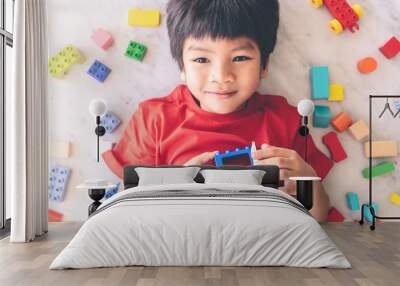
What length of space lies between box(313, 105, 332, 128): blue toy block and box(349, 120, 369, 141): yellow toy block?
0.29 m

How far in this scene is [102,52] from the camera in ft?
22.6

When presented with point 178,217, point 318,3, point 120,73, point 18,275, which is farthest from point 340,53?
point 18,275

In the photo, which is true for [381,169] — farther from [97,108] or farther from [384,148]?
[97,108]

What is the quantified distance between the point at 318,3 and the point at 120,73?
245cm

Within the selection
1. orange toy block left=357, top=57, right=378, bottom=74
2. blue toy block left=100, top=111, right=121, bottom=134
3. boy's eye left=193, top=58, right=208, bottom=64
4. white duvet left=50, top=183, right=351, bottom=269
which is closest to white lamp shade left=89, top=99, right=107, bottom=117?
blue toy block left=100, top=111, right=121, bottom=134

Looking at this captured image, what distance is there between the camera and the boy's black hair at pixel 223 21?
6684 mm

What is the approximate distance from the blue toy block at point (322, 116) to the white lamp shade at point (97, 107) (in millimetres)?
2446

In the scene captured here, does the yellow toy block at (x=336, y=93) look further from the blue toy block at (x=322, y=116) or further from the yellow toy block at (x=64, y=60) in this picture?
the yellow toy block at (x=64, y=60)

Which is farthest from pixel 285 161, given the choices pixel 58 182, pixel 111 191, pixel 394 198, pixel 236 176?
pixel 58 182

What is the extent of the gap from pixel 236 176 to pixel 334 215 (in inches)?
62.4

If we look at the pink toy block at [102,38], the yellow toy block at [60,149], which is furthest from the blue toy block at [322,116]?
the yellow toy block at [60,149]

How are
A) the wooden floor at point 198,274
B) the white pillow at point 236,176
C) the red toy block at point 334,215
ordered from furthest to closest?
the red toy block at point 334,215, the white pillow at point 236,176, the wooden floor at point 198,274

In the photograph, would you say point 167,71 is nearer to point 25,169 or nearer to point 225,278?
point 25,169

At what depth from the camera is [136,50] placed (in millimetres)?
6820
